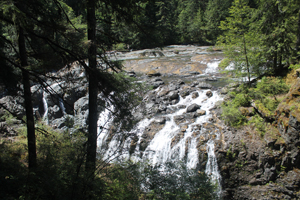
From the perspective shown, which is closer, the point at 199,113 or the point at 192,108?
the point at 199,113

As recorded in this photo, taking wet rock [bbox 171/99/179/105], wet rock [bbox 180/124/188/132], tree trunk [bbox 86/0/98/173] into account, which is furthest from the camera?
wet rock [bbox 171/99/179/105]

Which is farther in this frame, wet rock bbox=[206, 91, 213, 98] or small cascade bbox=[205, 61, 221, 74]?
small cascade bbox=[205, 61, 221, 74]

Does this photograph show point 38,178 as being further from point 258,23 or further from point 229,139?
point 258,23

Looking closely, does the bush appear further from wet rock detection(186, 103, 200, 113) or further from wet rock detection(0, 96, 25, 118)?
wet rock detection(0, 96, 25, 118)

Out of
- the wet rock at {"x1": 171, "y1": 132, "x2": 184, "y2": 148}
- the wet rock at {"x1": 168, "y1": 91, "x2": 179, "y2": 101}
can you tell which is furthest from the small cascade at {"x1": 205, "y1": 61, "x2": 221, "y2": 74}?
the wet rock at {"x1": 171, "y1": 132, "x2": 184, "y2": 148}

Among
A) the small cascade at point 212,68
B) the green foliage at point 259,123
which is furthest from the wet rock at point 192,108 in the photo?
the small cascade at point 212,68

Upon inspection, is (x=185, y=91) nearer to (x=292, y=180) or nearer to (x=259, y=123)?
(x=259, y=123)

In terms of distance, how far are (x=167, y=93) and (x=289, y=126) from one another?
308 inches

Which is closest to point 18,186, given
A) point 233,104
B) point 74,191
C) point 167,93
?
point 74,191

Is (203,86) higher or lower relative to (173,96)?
higher

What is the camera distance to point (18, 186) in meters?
4.21

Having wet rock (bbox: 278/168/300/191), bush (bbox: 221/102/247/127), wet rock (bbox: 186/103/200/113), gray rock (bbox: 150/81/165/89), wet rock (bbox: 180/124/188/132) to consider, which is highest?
gray rock (bbox: 150/81/165/89)

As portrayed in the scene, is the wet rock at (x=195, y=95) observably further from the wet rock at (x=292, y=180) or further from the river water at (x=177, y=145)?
the wet rock at (x=292, y=180)

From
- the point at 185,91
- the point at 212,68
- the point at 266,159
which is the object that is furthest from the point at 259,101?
the point at 212,68
